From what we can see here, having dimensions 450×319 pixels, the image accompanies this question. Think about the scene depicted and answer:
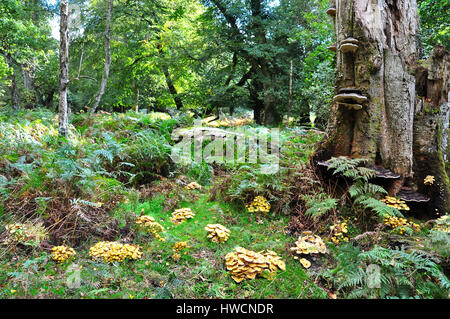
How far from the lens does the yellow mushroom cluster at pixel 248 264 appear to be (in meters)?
2.51

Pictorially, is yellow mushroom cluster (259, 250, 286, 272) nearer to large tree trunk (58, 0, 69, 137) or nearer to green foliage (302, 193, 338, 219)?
green foliage (302, 193, 338, 219)

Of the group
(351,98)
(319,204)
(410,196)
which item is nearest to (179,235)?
(319,204)

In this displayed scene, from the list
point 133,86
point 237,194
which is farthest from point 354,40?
point 133,86

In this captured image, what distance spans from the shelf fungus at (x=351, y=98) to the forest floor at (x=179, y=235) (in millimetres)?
Answer: 1080

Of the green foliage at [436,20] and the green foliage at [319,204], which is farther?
the green foliage at [436,20]

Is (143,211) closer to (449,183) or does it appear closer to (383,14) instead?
(449,183)

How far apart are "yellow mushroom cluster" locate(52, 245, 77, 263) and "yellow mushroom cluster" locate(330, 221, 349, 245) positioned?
291 centimetres

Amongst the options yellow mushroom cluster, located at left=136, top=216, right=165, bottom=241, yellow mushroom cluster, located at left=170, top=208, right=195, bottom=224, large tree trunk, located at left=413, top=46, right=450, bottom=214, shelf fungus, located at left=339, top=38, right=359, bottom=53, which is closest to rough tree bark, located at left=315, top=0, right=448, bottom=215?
shelf fungus, located at left=339, top=38, right=359, bottom=53

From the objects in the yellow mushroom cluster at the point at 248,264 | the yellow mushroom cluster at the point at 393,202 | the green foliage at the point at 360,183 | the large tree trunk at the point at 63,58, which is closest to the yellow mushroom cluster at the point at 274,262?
the yellow mushroom cluster at the point at 248,264

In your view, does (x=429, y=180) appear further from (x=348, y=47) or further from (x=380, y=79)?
(x=348, y=47)

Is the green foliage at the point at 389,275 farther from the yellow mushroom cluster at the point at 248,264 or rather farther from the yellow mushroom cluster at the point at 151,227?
the yellow mushroom cluster at the point at 151,227

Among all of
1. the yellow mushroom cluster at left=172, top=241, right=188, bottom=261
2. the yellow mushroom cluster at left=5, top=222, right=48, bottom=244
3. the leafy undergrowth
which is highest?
the yellow mushroom cluster at left=5, top=222, right=48, bottom=244

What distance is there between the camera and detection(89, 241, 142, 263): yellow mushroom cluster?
265 centimetres

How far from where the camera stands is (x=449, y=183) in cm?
344
